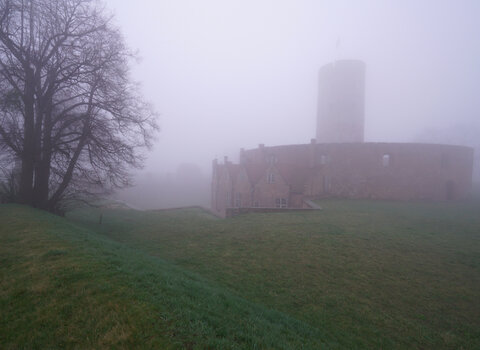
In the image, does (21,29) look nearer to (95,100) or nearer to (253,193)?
(95,100)

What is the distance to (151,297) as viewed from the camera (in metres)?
3.39

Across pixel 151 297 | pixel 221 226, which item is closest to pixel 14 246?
pixel 151 297

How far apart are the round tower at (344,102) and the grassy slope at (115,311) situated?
40.9 m

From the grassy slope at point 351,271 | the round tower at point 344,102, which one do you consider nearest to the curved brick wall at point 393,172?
the round tower at point 344,102

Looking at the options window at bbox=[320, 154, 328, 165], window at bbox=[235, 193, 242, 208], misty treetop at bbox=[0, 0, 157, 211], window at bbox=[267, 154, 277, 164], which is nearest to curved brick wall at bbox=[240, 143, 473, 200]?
window at bbox=[320, 154, 328, 165]

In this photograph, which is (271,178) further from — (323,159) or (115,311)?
(115,311)

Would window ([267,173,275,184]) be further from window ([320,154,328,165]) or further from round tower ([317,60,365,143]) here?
round tower ([317,60,365,143])

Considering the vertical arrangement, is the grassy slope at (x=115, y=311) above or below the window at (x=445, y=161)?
below

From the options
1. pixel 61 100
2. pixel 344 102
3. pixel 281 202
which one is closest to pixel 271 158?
pixel 281 202

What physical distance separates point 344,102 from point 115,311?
4515 cm

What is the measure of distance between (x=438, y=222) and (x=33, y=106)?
916 inches

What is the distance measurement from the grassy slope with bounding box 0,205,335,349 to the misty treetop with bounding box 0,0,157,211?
780 centimetres

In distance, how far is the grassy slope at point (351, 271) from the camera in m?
4.80

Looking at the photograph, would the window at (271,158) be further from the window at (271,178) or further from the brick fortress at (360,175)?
the window at (271,178)
